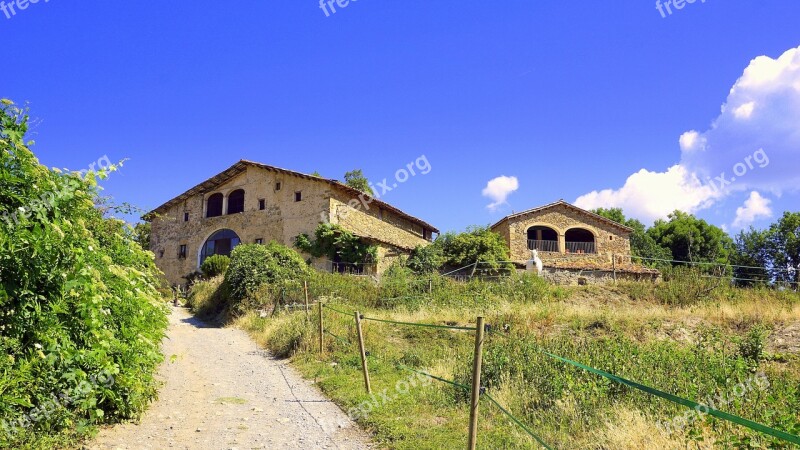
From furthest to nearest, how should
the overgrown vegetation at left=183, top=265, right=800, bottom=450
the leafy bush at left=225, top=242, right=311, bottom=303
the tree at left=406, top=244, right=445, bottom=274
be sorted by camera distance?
1. the tree at left=406, top=244, right=445, bottom=274
2. the leafy bush at left=225, top=242, right=311, bottom=303
3. the overgrown vegetation at left=183, top=265, right=800, bottom=450

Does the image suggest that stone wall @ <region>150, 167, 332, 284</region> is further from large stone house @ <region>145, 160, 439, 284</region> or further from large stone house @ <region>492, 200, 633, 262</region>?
large stone house @ <region>492, 200, 633, 262</region>

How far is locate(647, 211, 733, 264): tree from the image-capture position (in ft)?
154

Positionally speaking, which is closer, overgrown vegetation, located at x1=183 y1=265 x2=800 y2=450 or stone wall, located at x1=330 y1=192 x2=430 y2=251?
overgrown vegetation, located at x1=183 y1=265 x2=800 y2=450

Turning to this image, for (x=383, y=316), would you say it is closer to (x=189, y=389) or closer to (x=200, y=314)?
(x=189, y=389)

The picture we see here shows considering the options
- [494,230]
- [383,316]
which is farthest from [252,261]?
[494,230]

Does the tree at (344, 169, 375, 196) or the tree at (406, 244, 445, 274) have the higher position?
the tree at (344, 169, 375, 196)

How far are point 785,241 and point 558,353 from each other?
49476 millimetres

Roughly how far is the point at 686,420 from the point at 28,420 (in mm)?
6110

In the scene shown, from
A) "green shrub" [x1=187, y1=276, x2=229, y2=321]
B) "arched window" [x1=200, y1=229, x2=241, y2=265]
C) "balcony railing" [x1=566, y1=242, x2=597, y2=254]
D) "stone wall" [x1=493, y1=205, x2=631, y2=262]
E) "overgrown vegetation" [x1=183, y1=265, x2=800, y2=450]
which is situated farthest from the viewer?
"balcony railing" [x1=566, y1=242, x2=597, y2=254]

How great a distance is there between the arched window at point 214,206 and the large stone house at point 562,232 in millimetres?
19006

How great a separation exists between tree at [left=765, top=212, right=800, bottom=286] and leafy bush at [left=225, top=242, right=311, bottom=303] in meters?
46.0

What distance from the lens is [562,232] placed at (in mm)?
33688

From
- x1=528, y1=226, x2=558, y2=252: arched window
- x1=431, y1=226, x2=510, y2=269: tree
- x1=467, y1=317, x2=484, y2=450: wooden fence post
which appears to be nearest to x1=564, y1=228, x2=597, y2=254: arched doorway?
x1=528, y1=226, x2=558, y2=252: arched window

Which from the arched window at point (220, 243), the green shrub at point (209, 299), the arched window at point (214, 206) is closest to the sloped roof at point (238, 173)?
the arched window at point (214, 206)
